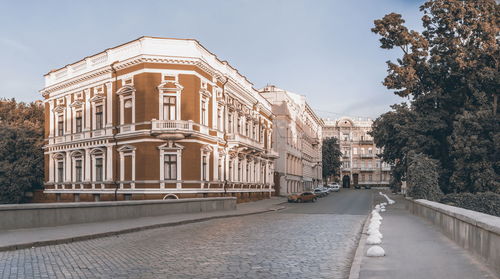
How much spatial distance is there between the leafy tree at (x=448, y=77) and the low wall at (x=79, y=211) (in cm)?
1852

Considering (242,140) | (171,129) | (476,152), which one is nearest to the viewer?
(476,152)

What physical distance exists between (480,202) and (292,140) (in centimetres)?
3783

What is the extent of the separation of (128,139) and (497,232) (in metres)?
29.9

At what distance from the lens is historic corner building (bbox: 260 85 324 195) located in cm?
6034

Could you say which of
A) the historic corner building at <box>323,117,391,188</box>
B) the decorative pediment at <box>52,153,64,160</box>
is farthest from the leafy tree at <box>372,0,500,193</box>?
the historic corner building at <box>323,117,391,188</box>

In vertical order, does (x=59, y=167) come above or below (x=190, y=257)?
above

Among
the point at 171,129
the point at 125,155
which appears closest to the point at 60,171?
the point at 125,155

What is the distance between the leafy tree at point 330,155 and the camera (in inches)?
4094

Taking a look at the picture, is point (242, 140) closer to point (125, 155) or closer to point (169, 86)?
point (169, 86)

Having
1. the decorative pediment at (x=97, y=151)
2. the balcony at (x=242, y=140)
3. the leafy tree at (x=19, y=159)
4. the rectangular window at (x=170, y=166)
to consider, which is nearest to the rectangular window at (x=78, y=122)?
the decorative pediment at (x=97, y=151)

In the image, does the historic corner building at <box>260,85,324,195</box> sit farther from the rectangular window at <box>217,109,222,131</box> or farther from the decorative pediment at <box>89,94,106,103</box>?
the decorative pediment at <box>89,94,106,103</box>

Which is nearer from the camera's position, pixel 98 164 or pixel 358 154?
pixel 98 164

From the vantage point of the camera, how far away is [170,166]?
33.7m

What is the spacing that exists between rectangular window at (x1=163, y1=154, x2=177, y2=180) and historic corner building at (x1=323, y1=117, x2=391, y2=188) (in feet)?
280
